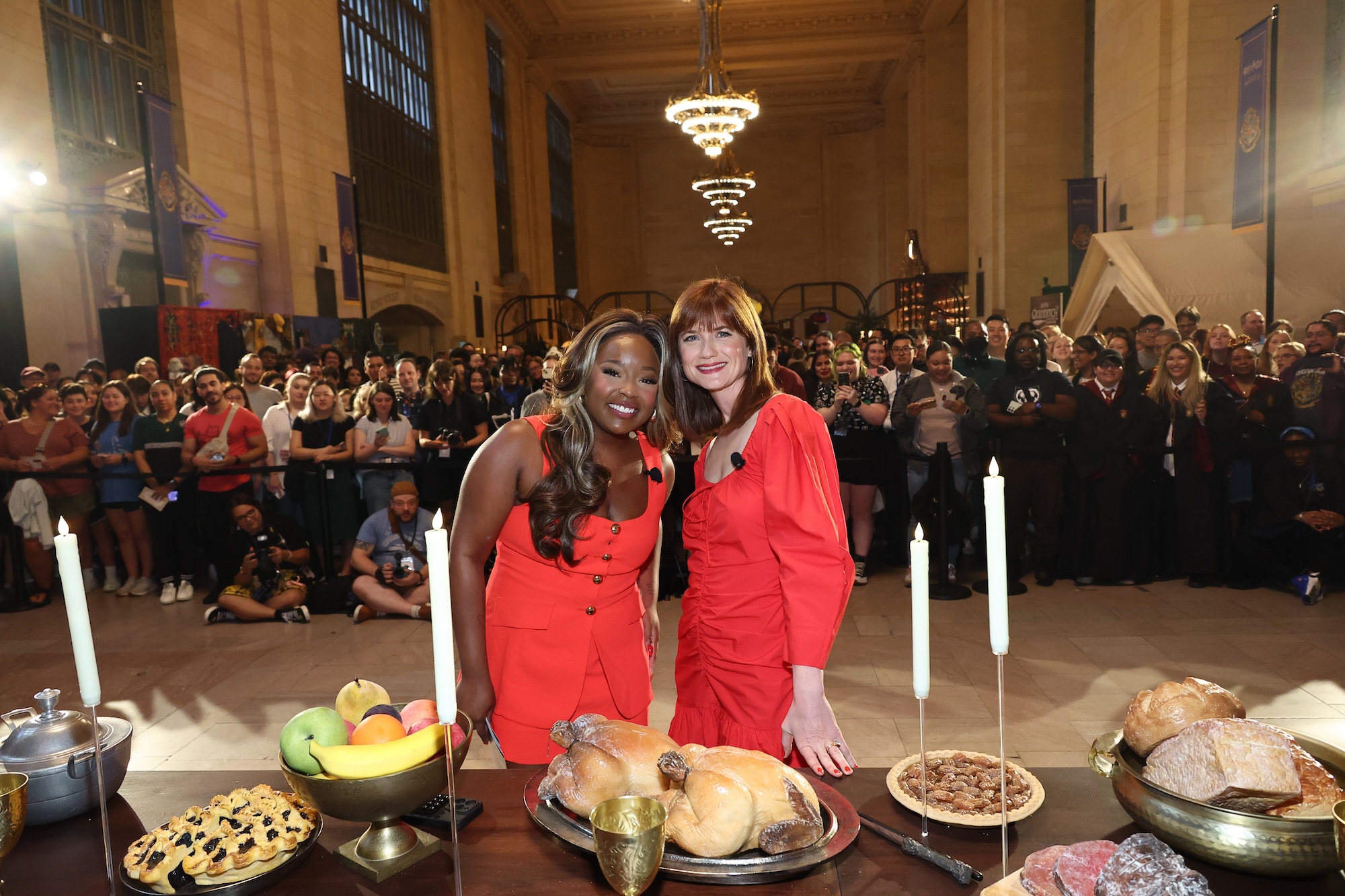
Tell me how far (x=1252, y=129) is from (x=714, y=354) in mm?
11189

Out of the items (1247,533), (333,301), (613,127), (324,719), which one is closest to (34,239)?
(333,301)

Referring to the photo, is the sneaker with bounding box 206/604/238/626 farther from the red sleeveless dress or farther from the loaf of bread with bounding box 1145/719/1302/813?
the loaf of bread with bounding box 1145/719/1302/813

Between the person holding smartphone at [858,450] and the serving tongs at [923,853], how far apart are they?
5.68 meters

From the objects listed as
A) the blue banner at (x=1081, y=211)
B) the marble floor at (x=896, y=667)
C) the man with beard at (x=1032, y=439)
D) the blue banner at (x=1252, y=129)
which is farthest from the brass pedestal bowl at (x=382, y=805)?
the blue banner at (x=1081, y=211)

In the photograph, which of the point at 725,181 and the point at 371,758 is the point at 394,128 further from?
the point at 371,758

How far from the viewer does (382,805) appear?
54.2 inches

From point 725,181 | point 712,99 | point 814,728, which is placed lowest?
point 814,728

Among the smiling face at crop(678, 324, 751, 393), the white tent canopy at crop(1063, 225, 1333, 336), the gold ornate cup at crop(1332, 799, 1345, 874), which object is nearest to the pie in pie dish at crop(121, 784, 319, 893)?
the smiling face at crop(678, 324, 751, 393)

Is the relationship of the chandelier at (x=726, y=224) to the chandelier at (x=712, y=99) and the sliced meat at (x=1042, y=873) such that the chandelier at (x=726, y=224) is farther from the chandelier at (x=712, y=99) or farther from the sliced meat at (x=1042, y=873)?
the sliced meat at (x=1042, y=873)

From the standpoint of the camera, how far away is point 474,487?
2.22 meters

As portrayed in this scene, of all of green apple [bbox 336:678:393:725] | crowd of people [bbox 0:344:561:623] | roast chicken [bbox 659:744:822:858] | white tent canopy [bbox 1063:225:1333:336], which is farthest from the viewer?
white tent canopy [bbox 1063:225:1333:336]

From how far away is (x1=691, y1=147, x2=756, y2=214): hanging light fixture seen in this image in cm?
2142

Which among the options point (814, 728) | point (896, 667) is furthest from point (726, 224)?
point (814, 728)

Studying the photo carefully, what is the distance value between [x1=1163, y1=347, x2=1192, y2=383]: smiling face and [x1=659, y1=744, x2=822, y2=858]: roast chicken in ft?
21.2
